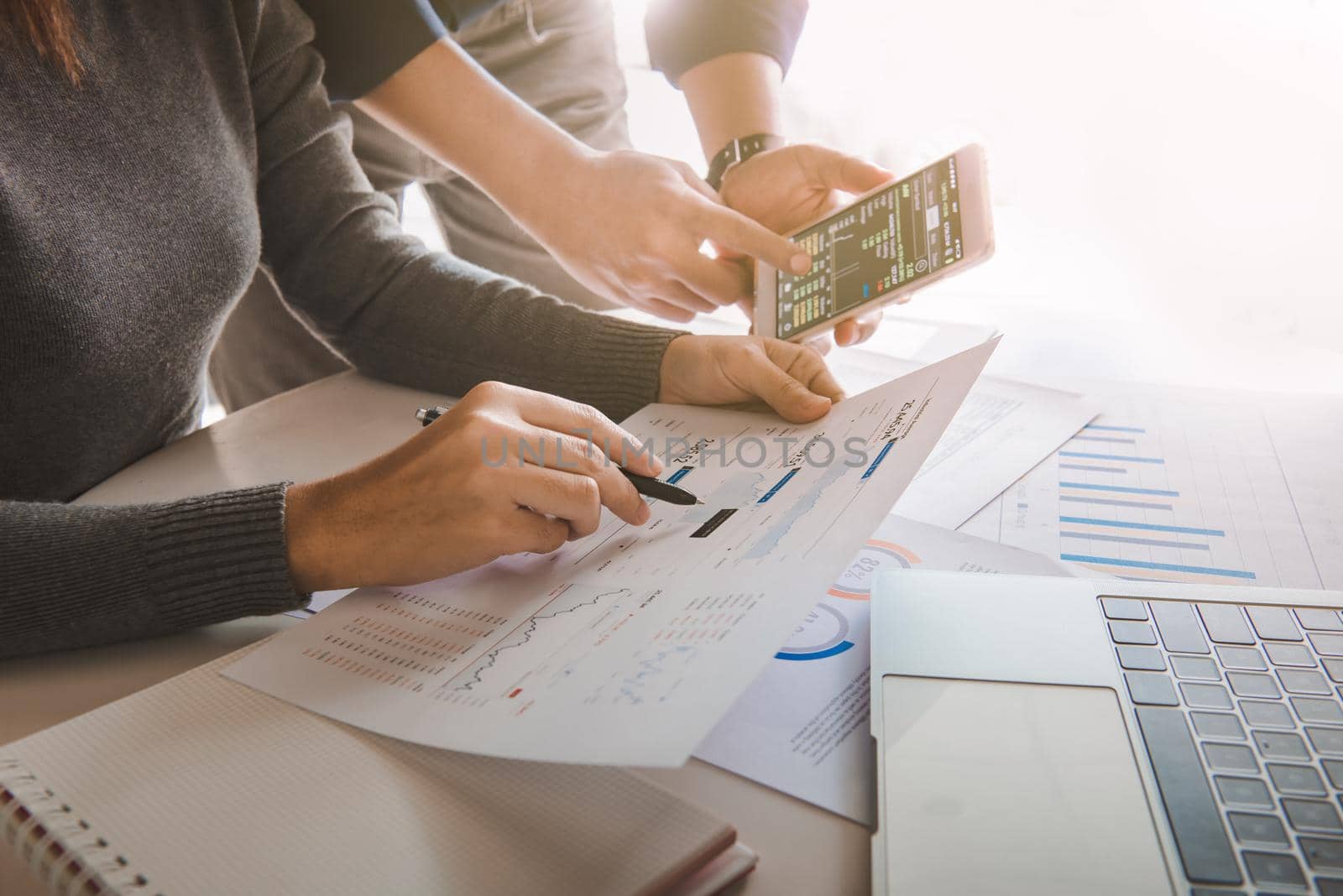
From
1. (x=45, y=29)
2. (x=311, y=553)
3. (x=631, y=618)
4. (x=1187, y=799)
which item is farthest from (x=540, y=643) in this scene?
(x=45, y=29)

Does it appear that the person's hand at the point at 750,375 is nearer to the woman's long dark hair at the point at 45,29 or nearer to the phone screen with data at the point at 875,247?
the phone screen with data at the point at 875,247

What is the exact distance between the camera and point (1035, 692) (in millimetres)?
405

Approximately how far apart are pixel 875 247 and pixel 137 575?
527 mm

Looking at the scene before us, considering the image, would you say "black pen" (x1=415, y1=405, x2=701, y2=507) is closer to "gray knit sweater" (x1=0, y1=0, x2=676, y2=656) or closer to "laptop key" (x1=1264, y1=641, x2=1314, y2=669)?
"gray knit sweater" (x1=0, y1=0, x2=676, y2=656)

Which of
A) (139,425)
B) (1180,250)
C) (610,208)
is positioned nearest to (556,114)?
(610,208)

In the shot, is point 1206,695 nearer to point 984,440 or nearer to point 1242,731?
point 1242,731

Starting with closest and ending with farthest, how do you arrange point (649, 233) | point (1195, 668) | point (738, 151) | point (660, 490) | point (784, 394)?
1. point (1195, 668)
2. point (660, 490)
3. point (784, 394)
4. point (649, 233)
5. point (738, 151)

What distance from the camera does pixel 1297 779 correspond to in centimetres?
35

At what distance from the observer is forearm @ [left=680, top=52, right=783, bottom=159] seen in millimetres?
899

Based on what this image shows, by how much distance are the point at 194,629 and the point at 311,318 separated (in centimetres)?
41

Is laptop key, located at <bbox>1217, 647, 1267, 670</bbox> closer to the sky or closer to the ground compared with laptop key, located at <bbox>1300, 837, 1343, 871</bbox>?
closer to the sky

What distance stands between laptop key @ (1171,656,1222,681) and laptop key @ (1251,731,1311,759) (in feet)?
0.12

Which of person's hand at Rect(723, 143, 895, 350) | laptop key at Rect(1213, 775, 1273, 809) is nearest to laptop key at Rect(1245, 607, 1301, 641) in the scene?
laptop key at Rect(1213, 775, 1273, 809)

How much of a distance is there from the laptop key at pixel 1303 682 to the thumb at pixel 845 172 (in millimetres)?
475
